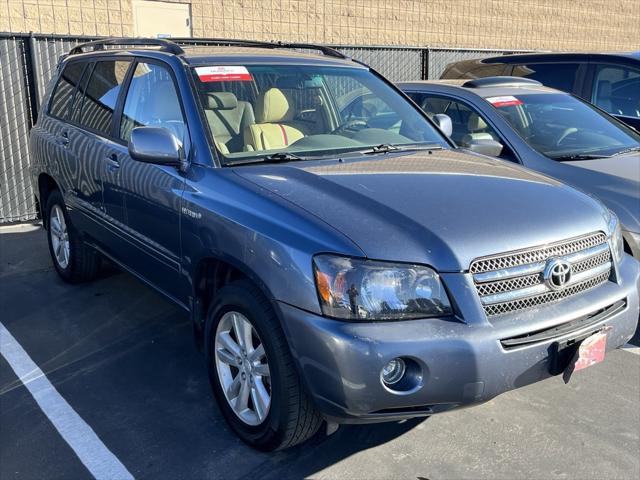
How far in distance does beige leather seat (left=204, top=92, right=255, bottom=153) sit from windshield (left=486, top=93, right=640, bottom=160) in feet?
8.01

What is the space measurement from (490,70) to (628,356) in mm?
4249

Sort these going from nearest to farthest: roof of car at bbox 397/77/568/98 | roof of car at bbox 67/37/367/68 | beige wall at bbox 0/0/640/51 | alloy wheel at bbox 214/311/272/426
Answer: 1. alloy wheel at bbox 214/311/272/426
2. roof of car at bbox 67/37/367/68
3. roof of car at bbox 397/77/568/98
4. beige wall at bbox 0/0/640/51

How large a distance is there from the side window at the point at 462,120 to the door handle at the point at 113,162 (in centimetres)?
234

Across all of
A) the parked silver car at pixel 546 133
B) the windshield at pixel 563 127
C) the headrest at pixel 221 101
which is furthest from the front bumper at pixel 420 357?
the windshield at pixel 563 127

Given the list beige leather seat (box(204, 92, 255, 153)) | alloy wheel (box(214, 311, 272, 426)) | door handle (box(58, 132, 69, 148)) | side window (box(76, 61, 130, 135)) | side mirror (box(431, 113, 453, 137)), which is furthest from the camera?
door handle (box(58, 132, 69, 148))

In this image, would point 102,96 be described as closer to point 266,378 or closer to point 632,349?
point 266,378

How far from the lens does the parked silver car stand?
179 inches

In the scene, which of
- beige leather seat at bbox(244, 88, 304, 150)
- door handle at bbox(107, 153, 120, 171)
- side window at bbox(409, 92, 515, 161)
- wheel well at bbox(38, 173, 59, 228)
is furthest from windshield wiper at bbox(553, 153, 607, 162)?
wheel well at bbox(38, 173, 59, 228)

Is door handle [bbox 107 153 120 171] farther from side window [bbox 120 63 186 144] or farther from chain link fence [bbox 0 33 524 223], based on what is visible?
chain link fence [bbox 0 33 524 223]

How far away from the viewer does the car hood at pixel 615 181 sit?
4297mm

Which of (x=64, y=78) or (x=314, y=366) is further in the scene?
(x=64, y=78)

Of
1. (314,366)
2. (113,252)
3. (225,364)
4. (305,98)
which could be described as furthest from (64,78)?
(314,366)

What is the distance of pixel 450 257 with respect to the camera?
262 cm

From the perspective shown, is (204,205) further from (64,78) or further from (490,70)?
(490,70)
